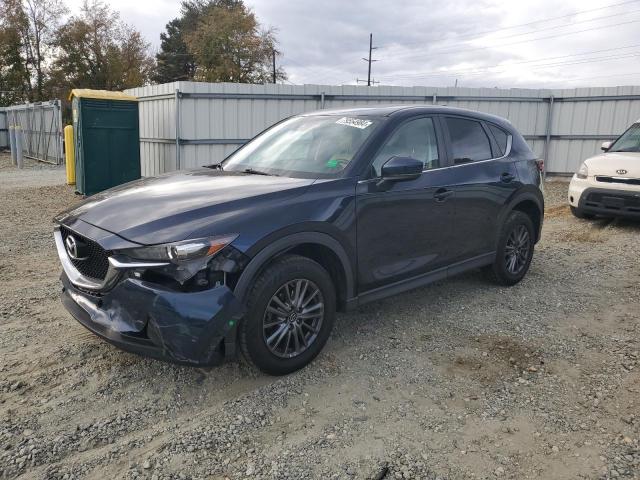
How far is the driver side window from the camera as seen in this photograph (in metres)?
3.88

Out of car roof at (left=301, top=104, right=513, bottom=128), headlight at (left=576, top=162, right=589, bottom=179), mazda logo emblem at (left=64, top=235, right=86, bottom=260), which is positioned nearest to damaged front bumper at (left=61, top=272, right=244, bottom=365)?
mazda logo emblem at (left=64, top=235, right=86, bottom=260)

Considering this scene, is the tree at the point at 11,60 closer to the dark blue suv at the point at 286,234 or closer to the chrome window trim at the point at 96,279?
the dark blue suv at the point at 286,234

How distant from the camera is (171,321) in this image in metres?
2.78

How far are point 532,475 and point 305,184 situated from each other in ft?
6.90

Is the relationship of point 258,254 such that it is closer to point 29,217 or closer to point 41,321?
point 41,321

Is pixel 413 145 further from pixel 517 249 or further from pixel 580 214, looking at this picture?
pixel 580 214

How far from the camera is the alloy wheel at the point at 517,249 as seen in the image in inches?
207

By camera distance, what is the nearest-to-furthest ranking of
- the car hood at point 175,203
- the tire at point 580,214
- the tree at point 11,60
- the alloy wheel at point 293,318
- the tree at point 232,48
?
the car hood at point 175,203 → the alloy wheel at point 293,318 → the tire at point 580,214 → the tree at point 11,60 → the tree at point 232,48

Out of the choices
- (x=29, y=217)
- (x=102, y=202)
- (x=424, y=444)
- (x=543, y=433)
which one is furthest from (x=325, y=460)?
(x=29, y=217)

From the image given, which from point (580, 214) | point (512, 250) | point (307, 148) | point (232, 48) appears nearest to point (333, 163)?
point (307, 148)

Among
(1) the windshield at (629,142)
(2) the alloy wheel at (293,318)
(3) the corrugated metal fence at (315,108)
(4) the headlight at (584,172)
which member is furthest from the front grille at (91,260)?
(1) the windshield at (629,142)

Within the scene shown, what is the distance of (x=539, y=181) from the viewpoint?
5.52 m

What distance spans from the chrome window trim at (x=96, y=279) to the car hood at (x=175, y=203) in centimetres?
13

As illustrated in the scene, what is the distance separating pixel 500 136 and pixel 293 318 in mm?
3078
